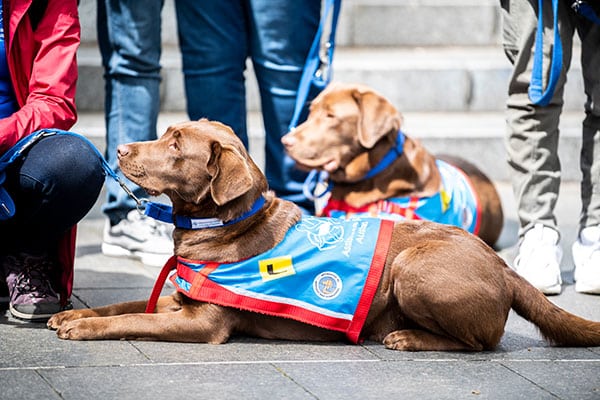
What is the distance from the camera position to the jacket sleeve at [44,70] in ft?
12.8

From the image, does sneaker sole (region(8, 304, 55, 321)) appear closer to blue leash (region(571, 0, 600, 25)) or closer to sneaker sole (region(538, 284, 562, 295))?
sneaker sole (region(538, 284, 562, 295))

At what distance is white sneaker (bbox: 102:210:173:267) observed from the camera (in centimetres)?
512

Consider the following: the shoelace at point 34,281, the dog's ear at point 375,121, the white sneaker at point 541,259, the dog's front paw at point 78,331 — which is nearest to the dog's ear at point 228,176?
the dog's front paw at point 78,331

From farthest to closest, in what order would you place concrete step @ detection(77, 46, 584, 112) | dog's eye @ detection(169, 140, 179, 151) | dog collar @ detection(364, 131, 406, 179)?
concrete step @ detection(77, 46, 584, 112) < dog collar @ detection(364, 131, 406, 179) < dog's eye @ detection(169, 140, 179, 151)

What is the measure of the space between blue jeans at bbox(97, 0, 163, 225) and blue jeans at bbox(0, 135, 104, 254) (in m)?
→ 1.11

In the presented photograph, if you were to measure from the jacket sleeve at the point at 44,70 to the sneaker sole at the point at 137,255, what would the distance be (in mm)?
1186

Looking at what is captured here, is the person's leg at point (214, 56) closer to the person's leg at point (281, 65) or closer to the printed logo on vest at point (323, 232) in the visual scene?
the person's leg at point (281, 65)

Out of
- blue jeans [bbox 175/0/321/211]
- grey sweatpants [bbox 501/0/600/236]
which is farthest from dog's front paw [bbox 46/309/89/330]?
grey sweatpants [bbox 501/0/600/236]

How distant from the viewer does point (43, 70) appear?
3.96 m

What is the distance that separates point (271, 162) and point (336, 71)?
216cm

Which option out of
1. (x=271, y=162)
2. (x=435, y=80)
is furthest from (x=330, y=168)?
(x=435, y=80)

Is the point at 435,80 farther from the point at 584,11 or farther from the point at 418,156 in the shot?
the point at 584,11

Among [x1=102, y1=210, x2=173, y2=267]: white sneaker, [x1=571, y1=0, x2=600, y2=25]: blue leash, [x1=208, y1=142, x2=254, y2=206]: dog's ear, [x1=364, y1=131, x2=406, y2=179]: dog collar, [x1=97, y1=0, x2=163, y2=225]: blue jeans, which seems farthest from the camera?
[x1=364, y1=131, x2=406, y2=179]: dog collar

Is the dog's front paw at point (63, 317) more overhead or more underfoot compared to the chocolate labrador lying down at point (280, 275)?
more underfoot
